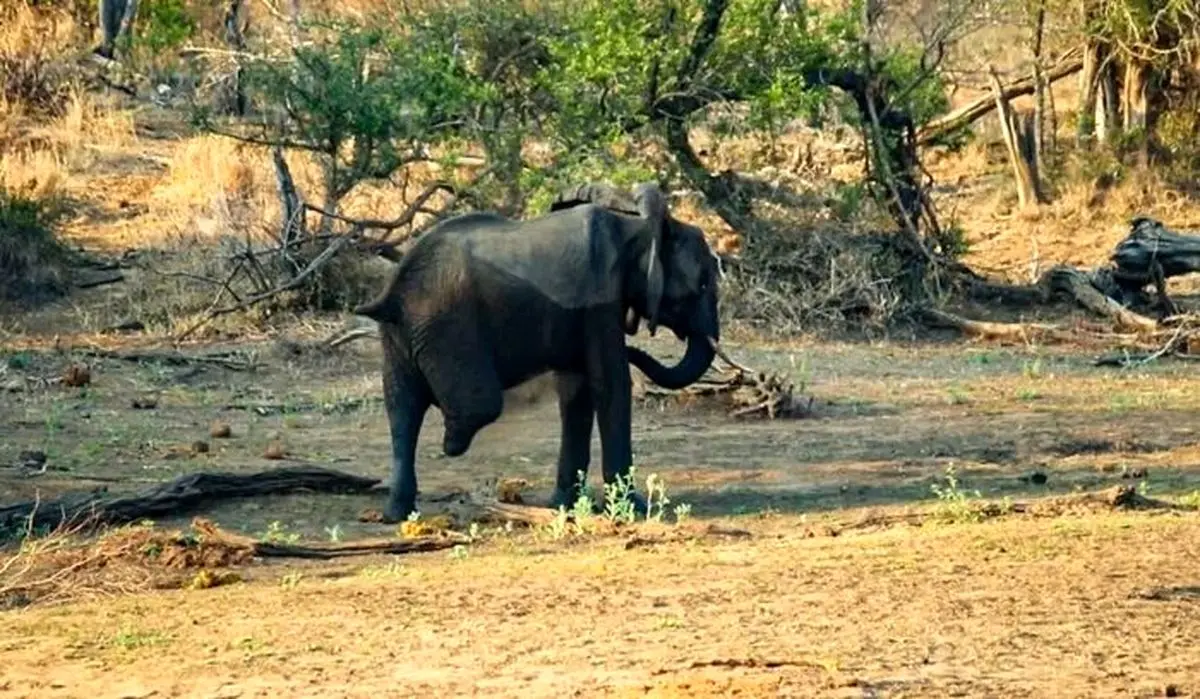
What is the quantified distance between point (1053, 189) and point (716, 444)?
42.2ft

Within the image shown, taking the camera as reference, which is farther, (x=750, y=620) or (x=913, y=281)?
(x=913, y=281)

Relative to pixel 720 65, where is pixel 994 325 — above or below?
below

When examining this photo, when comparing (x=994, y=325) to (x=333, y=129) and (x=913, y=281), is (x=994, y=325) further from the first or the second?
(x=333, y=129)

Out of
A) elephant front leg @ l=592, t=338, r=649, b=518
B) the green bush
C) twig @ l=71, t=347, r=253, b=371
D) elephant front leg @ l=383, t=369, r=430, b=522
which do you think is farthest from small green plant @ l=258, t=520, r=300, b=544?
the green bush

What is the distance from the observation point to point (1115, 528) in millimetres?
10070

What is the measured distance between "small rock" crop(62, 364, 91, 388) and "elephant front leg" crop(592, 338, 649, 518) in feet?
19.1

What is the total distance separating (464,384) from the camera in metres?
12.0

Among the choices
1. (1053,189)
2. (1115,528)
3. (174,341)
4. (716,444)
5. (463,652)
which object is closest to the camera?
(463,652)

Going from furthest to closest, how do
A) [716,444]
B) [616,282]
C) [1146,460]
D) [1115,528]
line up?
[716,444]
[1146,460]
[616,282]
[1115,528]

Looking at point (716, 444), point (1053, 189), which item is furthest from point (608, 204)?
point (1053, 189)

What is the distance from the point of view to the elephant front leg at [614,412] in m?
12.0

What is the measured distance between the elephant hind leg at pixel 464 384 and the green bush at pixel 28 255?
9.92m

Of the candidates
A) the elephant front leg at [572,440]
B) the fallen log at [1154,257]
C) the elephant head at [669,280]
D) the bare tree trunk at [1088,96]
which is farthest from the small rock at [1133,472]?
the bare tree trunk at [1088,96]

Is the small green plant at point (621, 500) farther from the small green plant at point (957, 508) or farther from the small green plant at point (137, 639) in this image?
the small green plant at point (137, 639)
